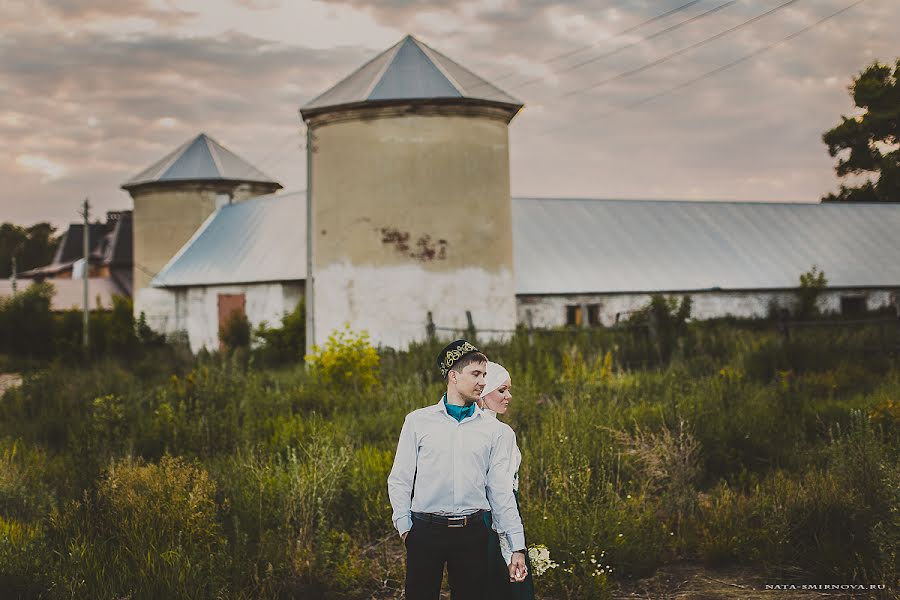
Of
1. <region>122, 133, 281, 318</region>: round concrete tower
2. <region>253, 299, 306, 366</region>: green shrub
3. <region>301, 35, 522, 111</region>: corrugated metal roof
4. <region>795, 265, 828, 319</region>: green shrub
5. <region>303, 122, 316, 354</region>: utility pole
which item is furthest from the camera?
<region>122, 133, 281, 318</region>: round concrete tower

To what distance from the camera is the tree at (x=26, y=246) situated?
273 ft

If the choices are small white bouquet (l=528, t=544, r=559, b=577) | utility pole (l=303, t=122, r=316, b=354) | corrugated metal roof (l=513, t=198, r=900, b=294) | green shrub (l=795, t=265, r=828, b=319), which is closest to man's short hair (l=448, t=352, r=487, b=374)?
small white bouquet (l=528, t=544, r=559, b=577)

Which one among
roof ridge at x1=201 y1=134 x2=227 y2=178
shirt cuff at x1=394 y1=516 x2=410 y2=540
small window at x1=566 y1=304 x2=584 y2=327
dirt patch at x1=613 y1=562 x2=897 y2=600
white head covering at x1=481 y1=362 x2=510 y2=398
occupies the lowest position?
dirt patch at x1=613 y1=562 x2=897 y2=600

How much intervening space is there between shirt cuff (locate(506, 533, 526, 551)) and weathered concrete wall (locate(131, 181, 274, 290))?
29790 mm

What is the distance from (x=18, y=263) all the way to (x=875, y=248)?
7331cm

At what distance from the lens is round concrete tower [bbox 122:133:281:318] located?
32500 millimetres

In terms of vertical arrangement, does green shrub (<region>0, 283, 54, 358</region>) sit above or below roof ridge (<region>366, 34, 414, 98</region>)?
below

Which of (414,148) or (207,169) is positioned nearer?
(414,148)

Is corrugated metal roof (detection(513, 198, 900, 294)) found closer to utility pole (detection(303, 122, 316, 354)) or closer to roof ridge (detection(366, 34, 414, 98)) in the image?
roof ridge (detection(366, 34, 414, 98))

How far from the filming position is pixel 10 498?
8.08m

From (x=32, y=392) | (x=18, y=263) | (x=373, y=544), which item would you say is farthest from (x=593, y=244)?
(x=18, y=263)

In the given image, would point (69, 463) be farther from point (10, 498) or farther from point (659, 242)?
point (659, 242)

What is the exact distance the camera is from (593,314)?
26766 mm

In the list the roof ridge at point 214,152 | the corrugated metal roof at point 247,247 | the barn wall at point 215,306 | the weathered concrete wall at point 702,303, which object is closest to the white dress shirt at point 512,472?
the barn wall at point 215,306
